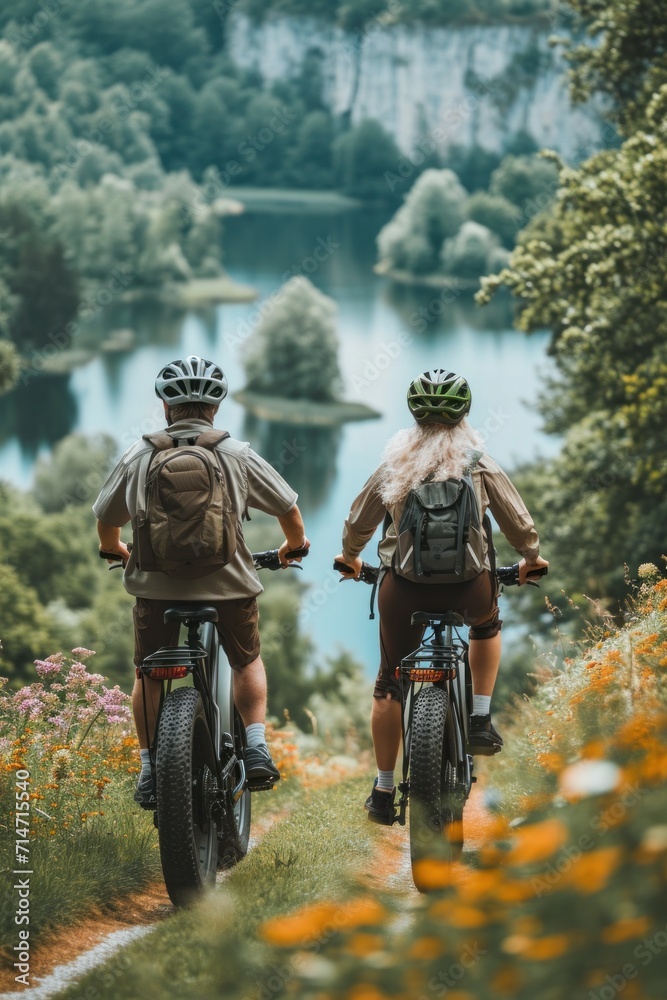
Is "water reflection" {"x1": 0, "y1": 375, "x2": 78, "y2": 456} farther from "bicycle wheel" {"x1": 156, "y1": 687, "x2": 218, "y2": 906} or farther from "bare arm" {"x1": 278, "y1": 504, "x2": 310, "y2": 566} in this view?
"bicycle wheel" {"x1": 156, "y1": 687, "x2": 218, "y2": 906}

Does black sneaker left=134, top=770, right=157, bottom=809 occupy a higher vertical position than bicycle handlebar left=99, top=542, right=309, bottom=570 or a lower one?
lower

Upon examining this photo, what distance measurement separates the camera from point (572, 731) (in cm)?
456

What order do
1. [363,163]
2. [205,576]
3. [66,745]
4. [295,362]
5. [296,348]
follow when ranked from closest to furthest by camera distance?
1. [205,576]
2. [66,745]
3. [296,348]
4. [295,362]
5. [363,163]

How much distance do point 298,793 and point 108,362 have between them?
8036cm

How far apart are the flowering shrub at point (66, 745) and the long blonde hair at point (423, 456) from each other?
1.72 metres

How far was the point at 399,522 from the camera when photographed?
448 cm

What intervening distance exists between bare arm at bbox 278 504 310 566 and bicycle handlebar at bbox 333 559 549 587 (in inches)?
7.0

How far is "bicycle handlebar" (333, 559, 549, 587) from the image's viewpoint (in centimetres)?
485

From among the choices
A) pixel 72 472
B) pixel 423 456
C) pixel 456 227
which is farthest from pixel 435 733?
pixel 456 227

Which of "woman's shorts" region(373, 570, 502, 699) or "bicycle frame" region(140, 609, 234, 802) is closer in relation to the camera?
"bicycle frame" region(140, 609, 234, 802)

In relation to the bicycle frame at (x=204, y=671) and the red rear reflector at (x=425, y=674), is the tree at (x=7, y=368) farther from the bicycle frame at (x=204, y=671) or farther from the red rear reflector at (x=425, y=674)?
the red rear reflector at (x=425, y=674)

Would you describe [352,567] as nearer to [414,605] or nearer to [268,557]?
[268,557]

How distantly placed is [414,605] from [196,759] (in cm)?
97

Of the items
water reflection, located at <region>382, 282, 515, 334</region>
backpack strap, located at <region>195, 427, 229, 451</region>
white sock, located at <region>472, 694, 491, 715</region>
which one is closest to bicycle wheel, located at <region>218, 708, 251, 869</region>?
white sock, located at <region>472, 694, 491, 715</region>
